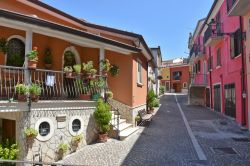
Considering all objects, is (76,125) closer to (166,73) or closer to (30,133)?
(30,133)

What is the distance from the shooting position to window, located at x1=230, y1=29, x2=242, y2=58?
1484 cm

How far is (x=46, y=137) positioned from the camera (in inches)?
348

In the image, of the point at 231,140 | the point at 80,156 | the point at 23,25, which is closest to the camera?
the point at 23,25

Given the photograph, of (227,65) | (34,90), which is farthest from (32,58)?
(227,65)

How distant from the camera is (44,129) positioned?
8.88 meters

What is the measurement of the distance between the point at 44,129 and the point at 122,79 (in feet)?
19.2

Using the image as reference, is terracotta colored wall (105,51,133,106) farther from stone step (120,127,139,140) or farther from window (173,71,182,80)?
window (173,71,182,80)

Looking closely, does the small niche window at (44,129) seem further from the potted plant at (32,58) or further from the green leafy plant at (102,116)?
the green leafy plant at (102,116)

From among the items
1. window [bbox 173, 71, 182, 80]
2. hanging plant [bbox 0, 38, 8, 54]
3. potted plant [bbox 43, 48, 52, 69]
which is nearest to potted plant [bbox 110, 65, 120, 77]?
potted plant [bbox 43, 48, 52, 69]

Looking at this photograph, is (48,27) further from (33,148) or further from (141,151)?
(141,151)

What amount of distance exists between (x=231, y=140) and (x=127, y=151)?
4.80 meters

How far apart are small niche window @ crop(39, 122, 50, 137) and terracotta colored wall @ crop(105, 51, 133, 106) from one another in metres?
5.47

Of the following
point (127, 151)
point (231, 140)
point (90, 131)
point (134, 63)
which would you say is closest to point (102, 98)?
point (90, 131)

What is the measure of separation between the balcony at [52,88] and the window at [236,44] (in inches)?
334
